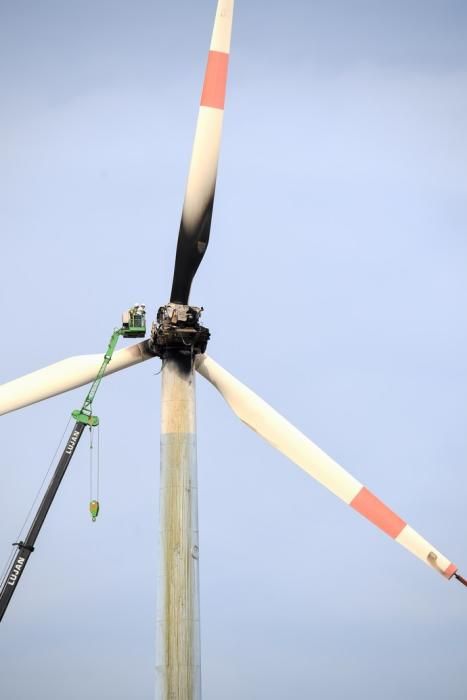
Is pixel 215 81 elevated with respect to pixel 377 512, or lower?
elevated

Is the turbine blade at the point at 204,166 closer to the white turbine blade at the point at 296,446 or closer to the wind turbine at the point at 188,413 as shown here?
the wind turbine at the point at 188,413

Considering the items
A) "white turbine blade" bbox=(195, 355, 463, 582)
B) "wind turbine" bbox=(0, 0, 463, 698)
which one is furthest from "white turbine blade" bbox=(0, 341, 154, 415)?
"white turbine blade" bbox=(195, 355, 463, 582)

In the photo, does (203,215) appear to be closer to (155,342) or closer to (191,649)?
(155,342)

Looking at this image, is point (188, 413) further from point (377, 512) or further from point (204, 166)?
point (204, 166)

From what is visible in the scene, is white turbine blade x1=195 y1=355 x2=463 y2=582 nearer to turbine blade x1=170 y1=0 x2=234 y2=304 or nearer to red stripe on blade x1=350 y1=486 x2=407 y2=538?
red stripe on blade x1=350 y1=486 x2=407 y2=538

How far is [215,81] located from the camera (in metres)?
81.8

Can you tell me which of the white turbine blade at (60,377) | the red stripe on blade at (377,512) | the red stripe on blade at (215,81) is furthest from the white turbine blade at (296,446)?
the red stripe on blade at (215,81)

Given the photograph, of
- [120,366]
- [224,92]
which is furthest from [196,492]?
[224,92]

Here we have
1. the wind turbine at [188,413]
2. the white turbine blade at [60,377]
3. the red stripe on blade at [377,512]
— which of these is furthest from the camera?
the white turbine blade at [60,377]

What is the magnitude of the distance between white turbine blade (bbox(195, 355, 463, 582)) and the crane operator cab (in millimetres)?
6665

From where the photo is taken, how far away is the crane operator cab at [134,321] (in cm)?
8919

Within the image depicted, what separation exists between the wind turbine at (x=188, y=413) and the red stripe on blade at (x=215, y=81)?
0.15 feet

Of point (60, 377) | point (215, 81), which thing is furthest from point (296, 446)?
point (215, 81)

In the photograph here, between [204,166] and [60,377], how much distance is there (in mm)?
12407
